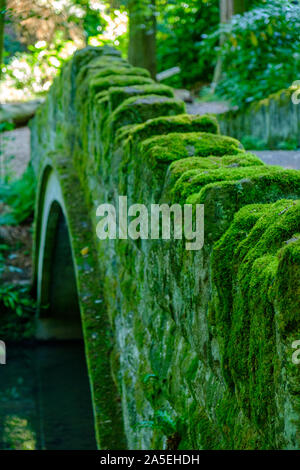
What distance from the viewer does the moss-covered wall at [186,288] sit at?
156cm

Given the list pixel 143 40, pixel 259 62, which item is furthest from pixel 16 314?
pixel 259 62

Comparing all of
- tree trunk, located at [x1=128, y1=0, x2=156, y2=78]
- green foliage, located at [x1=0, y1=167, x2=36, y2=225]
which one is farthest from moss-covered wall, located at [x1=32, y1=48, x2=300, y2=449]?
green foliage, located at [x1=0, y1=167, x2=36, y2=225]

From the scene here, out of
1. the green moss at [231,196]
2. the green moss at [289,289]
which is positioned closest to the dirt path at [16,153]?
the green moss at [231,196]

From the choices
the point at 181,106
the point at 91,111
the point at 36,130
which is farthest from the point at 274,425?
the point at 36,130

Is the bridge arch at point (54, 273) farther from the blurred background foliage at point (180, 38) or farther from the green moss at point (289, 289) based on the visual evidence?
the green moss at point (289, 289)

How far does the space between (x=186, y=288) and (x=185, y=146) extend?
2.76 feet

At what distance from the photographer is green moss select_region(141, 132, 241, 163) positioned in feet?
9.02

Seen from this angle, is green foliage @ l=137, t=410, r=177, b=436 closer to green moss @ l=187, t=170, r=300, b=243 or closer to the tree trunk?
green moss @ l=187, t=170, r=300, b=243

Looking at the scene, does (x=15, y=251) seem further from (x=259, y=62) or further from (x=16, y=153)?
(x=259, y=62)

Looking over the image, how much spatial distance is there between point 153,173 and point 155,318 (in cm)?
70

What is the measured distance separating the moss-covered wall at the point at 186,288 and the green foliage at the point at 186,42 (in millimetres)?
9514

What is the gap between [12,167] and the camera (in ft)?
43.9

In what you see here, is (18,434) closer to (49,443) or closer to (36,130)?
(49,443)
